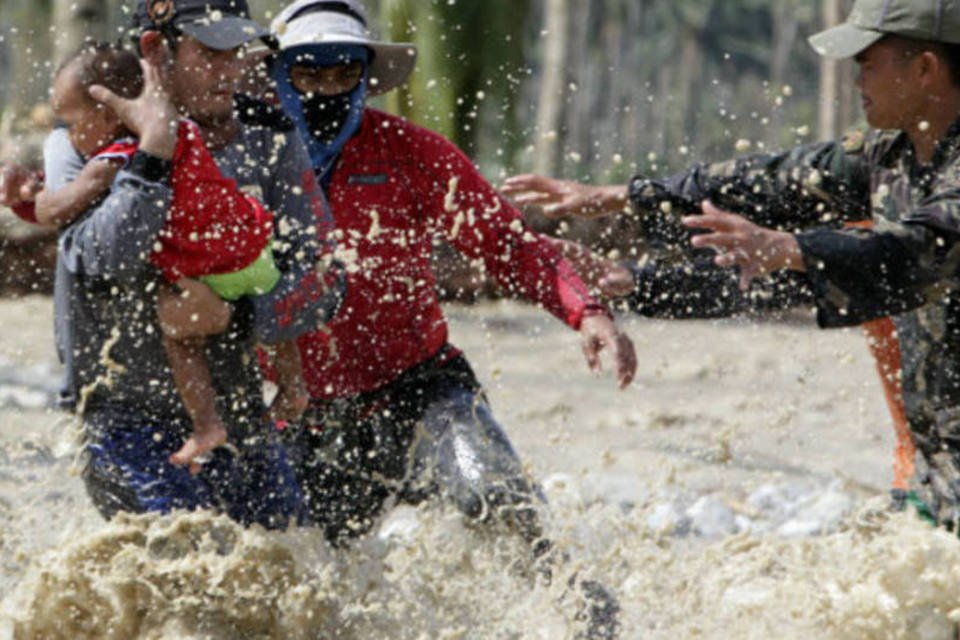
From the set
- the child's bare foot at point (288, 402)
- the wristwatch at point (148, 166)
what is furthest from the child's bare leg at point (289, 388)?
the wristwatch at point (148, 166)

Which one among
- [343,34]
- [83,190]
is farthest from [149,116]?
[343,34]

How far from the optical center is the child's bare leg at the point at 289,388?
14.9 feet

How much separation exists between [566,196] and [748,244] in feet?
4.09

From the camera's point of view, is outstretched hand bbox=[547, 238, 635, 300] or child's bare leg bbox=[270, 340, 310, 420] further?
outstretched hand bbox=[547, 238, 635, 300]

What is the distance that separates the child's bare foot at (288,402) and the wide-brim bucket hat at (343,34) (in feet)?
3.49

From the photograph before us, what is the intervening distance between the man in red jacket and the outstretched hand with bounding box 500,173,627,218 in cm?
20

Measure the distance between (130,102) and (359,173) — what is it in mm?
1080

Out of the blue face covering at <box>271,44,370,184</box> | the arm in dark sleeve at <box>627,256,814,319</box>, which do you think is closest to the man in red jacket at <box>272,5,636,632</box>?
the blue face covering at <box>271,44,370,184</box>

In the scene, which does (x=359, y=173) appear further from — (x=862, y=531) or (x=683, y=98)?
(x=683, y=98)

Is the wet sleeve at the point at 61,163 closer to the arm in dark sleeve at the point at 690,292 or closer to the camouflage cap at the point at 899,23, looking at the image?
the arm in dark sleeve at the point at 690,292

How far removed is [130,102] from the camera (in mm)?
4082

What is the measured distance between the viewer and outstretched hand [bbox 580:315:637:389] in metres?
4.84

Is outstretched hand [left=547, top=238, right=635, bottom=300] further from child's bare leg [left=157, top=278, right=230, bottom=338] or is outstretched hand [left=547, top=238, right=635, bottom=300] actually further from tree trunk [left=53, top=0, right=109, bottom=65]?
tree trunk [left=53, top=0, right=109, bottom=65]

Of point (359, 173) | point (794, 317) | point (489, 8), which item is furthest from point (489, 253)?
point (489, 8)
